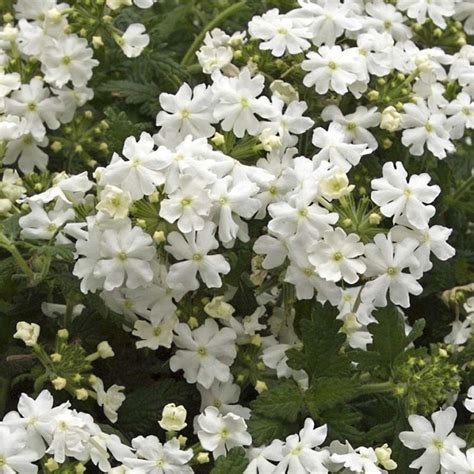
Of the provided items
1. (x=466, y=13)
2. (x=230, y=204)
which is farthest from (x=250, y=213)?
(x=466, y=13)

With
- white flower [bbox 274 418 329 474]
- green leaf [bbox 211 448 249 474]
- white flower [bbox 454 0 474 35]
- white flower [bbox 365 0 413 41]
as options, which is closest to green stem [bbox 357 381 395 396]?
white flower [bbox 274 418 329 474]

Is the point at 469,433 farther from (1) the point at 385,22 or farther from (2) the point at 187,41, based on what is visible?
(2) the point at 187,41

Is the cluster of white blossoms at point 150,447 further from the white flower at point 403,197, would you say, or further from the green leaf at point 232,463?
the white flower at point 403,197

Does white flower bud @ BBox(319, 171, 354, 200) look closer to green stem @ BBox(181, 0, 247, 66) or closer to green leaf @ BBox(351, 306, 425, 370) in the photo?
green leaf @ BBox(351, 306, 425, 370)

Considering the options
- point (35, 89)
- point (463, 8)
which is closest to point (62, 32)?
point (35, 89)

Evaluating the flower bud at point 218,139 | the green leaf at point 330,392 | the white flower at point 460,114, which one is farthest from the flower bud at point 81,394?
the white flower at point 460,114

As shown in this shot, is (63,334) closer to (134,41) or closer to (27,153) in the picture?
(27,153)

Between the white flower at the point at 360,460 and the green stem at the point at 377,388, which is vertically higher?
the white flower at the point at 360,460

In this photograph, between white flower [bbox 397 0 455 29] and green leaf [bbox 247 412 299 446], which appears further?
white flower [bbox 397 0 455 29]
